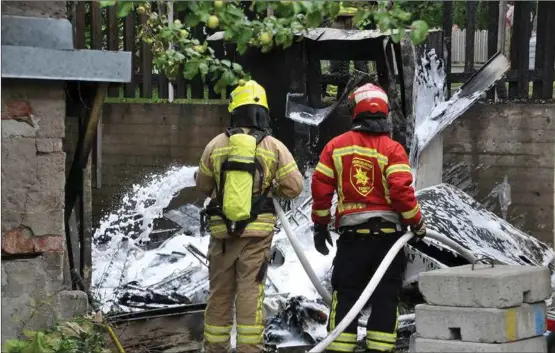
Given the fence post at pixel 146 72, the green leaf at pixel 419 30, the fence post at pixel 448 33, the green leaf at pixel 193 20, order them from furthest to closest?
1. the fence post at pixel 146 72
2. the fence post at pixel 448 33
3. the green leaf at pixel 193 20
4. the green leaf at pixel 419 30

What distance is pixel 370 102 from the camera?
6520 mm

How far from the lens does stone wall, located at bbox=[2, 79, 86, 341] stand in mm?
5801

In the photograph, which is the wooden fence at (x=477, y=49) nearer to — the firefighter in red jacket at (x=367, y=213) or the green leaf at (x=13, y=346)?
the firefighter in red jacket at (x=367, y=213)

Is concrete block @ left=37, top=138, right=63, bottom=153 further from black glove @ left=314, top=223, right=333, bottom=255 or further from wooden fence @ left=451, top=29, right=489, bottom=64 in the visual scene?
wooden fence @ left=451, top=29, right=489, bottom=64

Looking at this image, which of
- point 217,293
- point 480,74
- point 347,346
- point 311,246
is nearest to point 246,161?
point 217,293

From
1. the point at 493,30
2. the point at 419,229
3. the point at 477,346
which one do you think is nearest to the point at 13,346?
the point at 477,346

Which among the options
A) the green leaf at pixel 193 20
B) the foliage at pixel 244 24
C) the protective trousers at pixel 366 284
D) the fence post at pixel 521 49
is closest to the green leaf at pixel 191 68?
the foliage at pixel 244 24

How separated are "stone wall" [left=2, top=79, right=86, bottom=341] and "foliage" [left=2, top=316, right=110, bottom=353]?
0.12 m

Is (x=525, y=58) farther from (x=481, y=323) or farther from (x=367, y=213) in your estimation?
(x=481, y=323)

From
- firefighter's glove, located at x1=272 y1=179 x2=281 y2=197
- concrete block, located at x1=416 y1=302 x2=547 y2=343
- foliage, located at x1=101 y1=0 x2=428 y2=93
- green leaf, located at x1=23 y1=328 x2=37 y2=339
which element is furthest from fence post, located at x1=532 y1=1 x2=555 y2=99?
green leaf, located at x1=23 y1=328 x2=37 y2=339

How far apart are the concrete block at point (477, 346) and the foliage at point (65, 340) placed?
5.78 feet

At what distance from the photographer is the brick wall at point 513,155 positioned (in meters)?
10.0

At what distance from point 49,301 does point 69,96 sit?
1.22m

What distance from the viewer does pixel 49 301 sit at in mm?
5945
